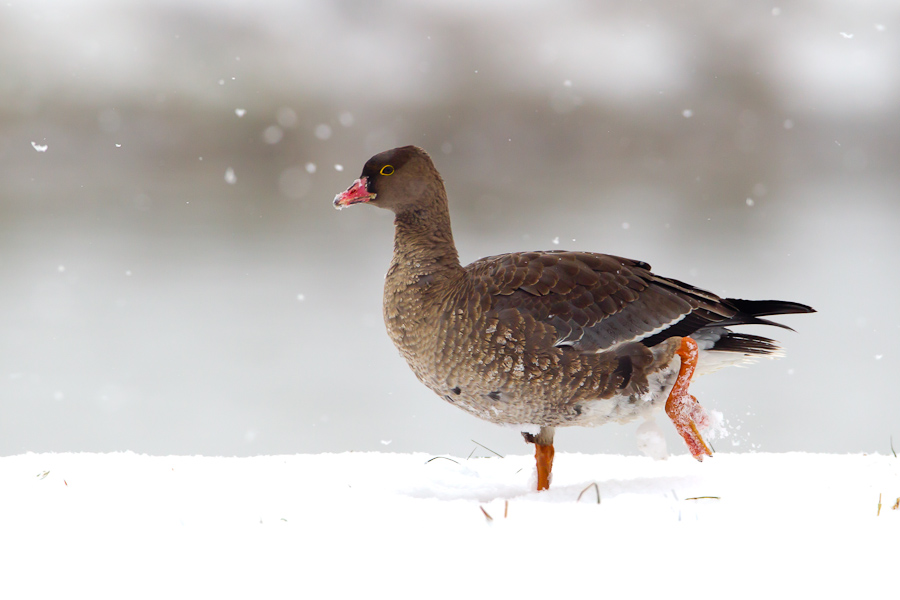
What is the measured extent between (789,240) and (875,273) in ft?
23.4

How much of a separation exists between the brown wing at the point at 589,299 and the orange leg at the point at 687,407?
148 millimetres

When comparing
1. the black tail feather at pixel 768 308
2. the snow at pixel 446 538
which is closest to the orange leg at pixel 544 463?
the snow at pixel 446 538

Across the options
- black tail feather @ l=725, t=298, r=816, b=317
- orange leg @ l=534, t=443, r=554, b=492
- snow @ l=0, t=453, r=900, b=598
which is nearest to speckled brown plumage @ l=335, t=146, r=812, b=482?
black tail feather @ l=725, t=298, r=816, b=317

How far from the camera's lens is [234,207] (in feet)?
112

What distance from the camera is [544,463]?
3988 mm

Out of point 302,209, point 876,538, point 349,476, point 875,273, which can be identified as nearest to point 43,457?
point 349,476

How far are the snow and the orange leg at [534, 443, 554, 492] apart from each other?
0.23m

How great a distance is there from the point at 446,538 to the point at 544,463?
148 centimetres

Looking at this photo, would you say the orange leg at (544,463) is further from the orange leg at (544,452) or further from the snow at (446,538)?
the snow at (446,538)

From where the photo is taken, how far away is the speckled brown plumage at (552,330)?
3.67 m

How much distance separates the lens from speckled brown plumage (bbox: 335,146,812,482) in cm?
367

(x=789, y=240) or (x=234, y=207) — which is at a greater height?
(x=234, y=207)

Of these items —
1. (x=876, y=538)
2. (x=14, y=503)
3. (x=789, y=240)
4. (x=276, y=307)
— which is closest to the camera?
(x=876, y=538)

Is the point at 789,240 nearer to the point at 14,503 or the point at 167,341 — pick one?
the point at 167,341
